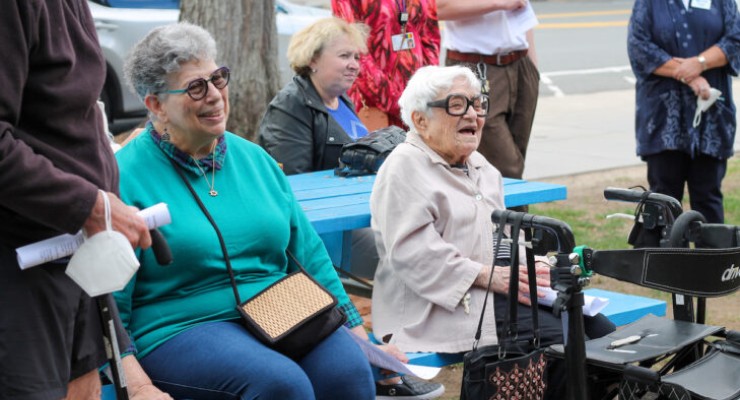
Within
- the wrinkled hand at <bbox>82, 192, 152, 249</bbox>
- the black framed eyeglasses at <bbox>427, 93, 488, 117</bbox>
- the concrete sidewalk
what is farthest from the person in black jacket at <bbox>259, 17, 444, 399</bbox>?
the concrete sidewalk

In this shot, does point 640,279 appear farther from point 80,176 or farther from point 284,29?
point 284,29

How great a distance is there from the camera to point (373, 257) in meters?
4.94

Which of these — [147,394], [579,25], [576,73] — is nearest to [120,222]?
[147,394]

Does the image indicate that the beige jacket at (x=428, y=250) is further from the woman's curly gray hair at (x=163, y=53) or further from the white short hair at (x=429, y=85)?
the woman's curly gray hair at (x=163, y=53)

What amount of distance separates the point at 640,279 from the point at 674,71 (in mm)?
3220

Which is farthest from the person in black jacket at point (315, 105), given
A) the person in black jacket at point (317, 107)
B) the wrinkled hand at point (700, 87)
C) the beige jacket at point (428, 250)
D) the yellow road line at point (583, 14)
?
the yellow road line at point (583, 14)

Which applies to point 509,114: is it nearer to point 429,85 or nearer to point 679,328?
point 429,85

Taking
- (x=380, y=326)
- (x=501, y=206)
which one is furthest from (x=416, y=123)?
(x=380, y=326)

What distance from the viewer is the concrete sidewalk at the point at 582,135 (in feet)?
31.7

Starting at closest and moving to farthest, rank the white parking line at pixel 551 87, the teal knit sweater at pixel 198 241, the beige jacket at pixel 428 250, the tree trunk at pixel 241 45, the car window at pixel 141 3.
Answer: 1. the teal knit sweater at pixel 198 241
2. the beige jacket at pixel 428 250
3. the tree trunk at pixel 241 45
4. the car window at pixel 141 3
5. the white parking line at pixel 551 87

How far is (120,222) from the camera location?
2.48m

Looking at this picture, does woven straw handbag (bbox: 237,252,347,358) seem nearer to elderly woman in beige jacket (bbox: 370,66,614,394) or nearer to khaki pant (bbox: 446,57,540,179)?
elderly woman in beige jacket (bbox: 370,66,614,394)

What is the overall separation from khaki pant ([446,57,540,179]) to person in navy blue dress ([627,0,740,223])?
621 millimetres

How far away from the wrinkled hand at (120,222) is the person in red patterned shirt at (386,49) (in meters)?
3.27
